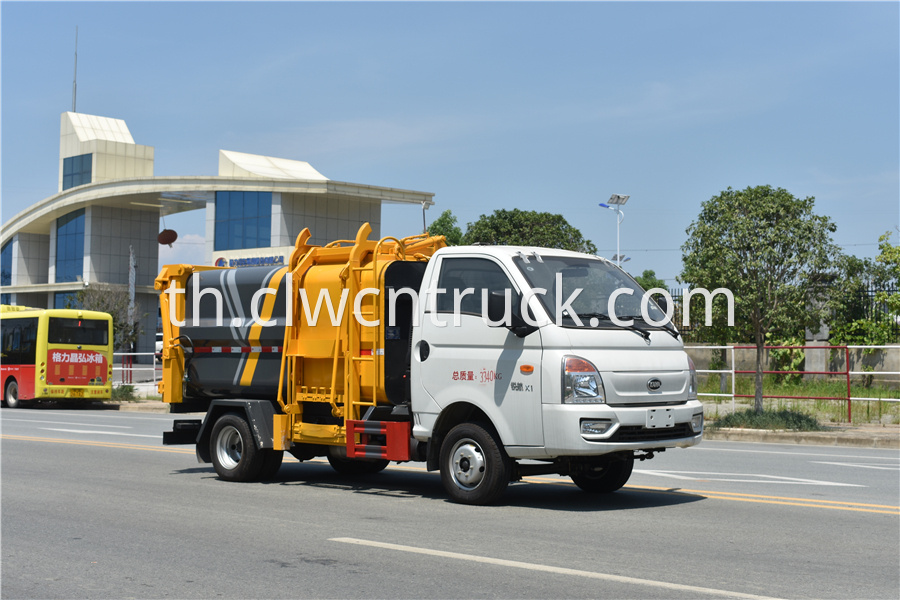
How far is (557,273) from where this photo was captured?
948cm

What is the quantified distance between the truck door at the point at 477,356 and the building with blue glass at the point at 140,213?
44.8m

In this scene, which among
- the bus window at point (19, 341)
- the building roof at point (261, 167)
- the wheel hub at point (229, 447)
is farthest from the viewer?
the building roof at point (261, 167)

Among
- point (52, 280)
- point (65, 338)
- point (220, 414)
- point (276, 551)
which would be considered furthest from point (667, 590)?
point (52, 280)

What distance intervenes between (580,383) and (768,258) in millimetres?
11366

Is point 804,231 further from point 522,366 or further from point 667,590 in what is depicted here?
point 667,590

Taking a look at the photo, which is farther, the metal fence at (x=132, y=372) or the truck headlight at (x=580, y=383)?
the metal fence at (x=132, y=372)

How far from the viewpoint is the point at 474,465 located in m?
9.21

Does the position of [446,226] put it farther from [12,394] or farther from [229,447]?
[229,447]

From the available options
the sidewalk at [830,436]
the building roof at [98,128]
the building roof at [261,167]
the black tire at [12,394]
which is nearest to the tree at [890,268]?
the sidewalk at [830,436]

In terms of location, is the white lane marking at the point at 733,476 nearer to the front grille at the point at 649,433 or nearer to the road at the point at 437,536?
the road at the point at 437,536

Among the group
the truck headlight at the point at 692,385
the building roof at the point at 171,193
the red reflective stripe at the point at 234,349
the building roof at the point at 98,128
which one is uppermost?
the building roof at the point at 98,128

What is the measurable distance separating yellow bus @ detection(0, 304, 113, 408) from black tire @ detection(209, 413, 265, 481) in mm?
21750

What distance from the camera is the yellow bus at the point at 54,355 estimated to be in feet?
102

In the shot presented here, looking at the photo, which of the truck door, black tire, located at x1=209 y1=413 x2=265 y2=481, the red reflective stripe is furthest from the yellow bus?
the truck door
